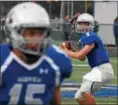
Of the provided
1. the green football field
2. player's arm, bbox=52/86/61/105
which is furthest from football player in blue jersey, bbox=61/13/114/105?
player's arm, bbox=52/86/61/105

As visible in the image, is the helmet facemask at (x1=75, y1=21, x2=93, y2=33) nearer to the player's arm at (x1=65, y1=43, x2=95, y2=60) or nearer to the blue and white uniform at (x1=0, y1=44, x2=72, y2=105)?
the player's arm at (x1=65, y1=43, x2=95, y2=60)

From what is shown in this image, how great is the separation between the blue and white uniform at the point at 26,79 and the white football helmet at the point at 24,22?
0.35 ft

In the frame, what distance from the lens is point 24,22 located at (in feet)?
12.6

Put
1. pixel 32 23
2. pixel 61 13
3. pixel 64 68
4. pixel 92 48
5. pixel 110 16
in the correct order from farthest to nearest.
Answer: pixel 61 13 → pixel 110 16 → pixel 92 48 → pixel 64 68 → pixel 32 23

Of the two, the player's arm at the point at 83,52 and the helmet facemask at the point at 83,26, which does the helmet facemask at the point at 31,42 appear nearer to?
the player's arm at the point at 83,52

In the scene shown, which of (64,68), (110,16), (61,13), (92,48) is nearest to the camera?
(64,68)

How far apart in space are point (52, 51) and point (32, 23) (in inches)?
13.5

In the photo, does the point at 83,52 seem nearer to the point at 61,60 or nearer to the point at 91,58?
the point at 91,58

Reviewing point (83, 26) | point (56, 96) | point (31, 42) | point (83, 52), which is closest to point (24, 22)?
point (31, 42)

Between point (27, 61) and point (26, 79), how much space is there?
0.12 m

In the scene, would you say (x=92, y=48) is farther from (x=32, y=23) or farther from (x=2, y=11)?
(x=2, y=11)

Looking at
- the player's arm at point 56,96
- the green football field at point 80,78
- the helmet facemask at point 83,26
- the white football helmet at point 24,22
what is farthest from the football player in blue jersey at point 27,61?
the green football field at point 80,78

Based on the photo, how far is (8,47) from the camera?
13.1ft

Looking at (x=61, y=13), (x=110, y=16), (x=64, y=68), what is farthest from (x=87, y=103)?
(x=61, y=13)
